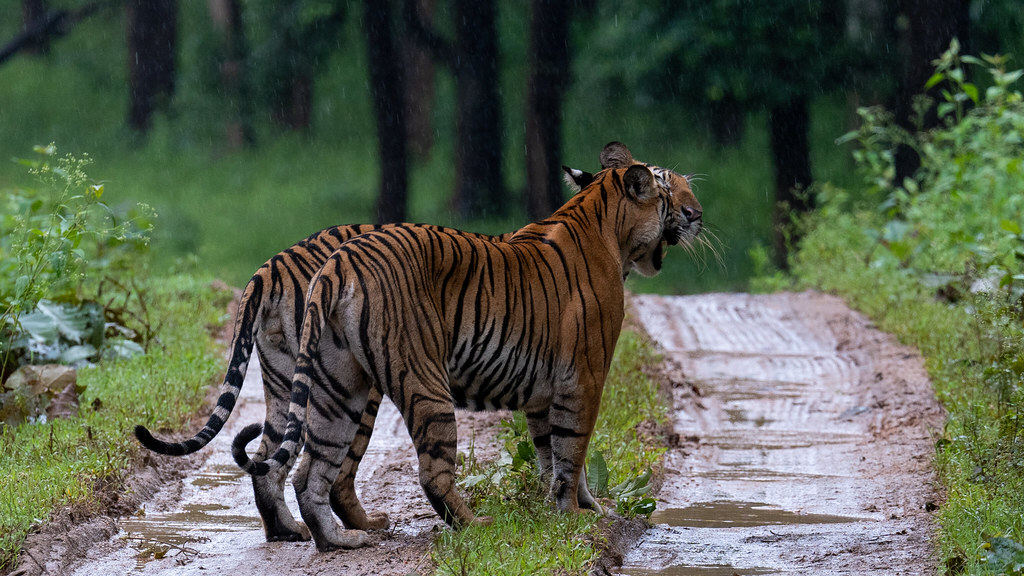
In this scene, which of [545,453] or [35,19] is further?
[35,19]

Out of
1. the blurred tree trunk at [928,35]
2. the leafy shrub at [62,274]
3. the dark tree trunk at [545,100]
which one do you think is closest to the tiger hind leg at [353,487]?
the leafy shrub at [62,274]

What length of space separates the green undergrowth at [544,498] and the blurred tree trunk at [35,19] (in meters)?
24.7

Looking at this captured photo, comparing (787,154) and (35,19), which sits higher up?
(35,19)

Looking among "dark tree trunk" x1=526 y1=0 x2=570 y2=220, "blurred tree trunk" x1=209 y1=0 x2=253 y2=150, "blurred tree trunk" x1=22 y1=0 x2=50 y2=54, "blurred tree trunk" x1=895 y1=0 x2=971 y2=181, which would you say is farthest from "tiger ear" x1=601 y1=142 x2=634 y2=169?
"blurred tree trunk" x1=22 y1=0 x2=50 y2=54

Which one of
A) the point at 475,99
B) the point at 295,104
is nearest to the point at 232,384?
the point at 475,99

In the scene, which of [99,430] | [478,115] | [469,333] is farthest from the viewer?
[478,115]

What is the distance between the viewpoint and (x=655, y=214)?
5629mm

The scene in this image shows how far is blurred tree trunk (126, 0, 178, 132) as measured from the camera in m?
28.0

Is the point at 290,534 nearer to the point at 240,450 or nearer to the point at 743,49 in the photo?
the point at 240,450

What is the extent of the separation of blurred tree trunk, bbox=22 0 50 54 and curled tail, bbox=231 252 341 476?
25.8 m

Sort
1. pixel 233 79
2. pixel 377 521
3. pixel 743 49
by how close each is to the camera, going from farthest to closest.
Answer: pixel 233 79
pixel 743 49
pixel 377 521

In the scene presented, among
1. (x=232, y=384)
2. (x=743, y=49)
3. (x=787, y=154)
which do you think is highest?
(x=743, y=49)

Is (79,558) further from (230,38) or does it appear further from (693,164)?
(230,38)

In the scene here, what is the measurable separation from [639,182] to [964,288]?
4.25 metres
